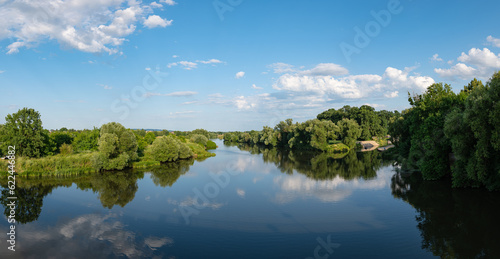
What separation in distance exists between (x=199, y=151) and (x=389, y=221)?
54.4 meters

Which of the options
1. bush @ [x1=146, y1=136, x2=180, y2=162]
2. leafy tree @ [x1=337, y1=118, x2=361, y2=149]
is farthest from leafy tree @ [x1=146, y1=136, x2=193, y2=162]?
leafy tree @ [x1=337, y1=118, x2=361, y2=149]

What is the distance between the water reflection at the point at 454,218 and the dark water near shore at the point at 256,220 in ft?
0.22

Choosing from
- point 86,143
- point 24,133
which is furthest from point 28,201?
point 86,143

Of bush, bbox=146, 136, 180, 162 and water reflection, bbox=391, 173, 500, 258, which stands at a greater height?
bush, bbox=146, 136, 180, 162

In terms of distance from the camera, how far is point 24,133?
40875 mm

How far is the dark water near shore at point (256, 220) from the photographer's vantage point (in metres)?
14.6

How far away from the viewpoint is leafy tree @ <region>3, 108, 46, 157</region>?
4038 centimetres

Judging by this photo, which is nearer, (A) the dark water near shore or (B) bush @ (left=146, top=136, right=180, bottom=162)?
(A) the dark water near shore

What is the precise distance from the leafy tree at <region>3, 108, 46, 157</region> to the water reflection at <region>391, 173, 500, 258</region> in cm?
5024

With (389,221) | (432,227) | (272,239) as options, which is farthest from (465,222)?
(272,239)

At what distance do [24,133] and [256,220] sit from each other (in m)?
41.8

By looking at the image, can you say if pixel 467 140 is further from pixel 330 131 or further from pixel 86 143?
pixel 86 143

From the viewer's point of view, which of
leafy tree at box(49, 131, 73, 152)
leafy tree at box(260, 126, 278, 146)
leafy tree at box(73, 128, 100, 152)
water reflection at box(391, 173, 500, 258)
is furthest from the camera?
leafy tree at box(260, 126, 278, 146)

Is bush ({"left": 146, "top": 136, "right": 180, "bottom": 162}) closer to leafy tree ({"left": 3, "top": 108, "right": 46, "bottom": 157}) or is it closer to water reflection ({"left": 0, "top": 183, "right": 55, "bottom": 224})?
leafy tree ({"left": 3, "top": 108, "right": 46, "bottom": 157})
